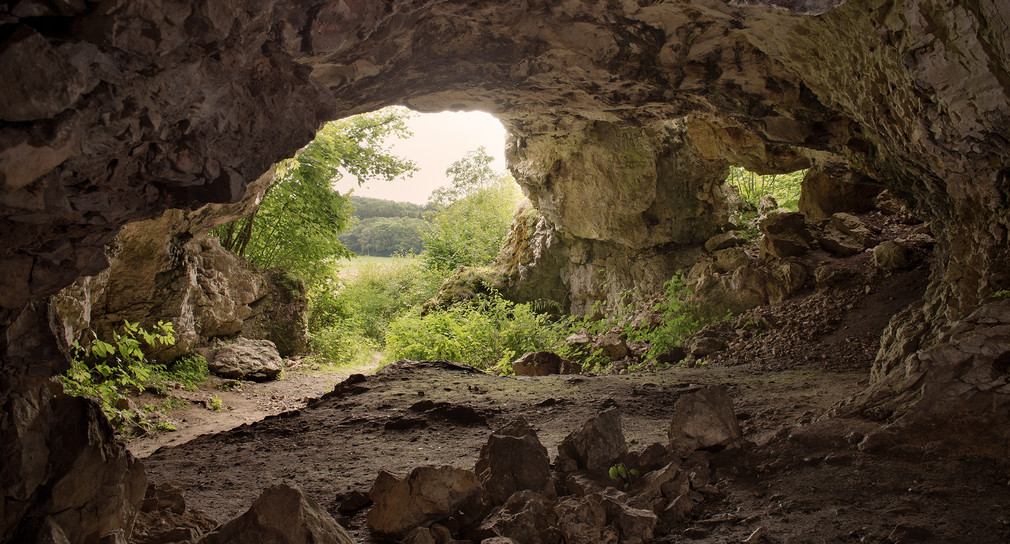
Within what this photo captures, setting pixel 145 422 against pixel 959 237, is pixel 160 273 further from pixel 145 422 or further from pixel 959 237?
pixel 959 237

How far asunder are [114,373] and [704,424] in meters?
7.02

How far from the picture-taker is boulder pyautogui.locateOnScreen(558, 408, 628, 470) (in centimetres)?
313

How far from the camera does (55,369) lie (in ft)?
7.89

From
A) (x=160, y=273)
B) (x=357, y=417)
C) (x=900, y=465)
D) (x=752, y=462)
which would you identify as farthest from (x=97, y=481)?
(x=160, y=273)

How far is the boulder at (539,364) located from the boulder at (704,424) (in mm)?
4531

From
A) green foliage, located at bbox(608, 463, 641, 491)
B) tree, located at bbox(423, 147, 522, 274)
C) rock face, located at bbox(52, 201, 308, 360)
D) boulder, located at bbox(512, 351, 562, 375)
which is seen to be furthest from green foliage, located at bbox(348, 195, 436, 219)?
green foliage, located at bbox(608, 463, 641, 491)

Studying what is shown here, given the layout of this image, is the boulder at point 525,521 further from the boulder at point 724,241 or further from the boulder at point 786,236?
the boulder at point 724,241

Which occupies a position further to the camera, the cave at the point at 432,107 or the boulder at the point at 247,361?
the boulder at the point at 247,361

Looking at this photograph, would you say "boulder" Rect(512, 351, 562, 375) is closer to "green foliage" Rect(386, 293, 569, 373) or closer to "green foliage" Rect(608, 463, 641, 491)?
"green foliage" Rect(386, 293, 569, 373)

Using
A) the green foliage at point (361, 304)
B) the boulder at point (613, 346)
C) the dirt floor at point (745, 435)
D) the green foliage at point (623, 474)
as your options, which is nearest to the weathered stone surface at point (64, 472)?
the dirt floor at point (745, 435)

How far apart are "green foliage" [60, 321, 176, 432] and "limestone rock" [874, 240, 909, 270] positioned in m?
8.25

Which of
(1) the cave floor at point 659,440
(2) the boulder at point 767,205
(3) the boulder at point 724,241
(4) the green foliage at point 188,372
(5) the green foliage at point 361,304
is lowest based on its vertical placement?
(5) the green foliage at point 361,304

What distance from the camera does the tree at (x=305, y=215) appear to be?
1146 cm

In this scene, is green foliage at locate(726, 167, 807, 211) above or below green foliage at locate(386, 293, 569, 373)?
above
